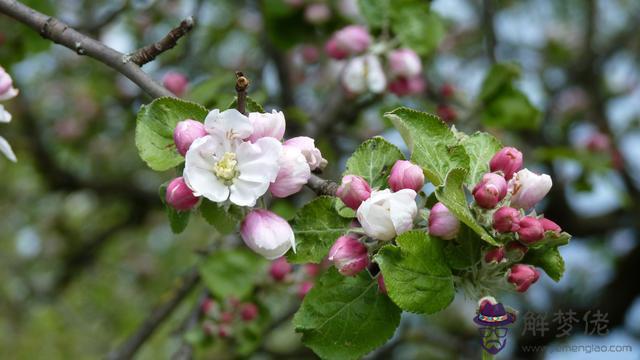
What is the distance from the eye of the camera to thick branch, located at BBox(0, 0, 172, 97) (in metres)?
1.13

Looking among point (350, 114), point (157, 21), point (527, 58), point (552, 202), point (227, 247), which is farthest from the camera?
point (527, 58)

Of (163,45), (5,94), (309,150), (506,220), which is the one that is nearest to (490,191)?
(506,220)

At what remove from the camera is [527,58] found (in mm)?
4375

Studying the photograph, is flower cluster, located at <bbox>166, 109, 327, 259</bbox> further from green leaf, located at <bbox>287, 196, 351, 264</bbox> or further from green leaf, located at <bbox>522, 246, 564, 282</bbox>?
green leaf, located at <bbox>522, 246, 564, 282</bbox>

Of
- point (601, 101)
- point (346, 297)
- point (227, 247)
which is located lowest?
point (601, 101)

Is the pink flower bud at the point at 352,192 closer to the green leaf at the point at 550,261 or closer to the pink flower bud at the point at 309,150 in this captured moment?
the pink flower bud at the point at 309,150

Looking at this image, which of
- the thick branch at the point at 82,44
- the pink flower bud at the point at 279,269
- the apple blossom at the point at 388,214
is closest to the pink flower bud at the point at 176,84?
the pink flower bud at the point at 279,269

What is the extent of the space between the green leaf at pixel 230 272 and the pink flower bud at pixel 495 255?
1110 millimetres

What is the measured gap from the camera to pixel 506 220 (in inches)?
38.8

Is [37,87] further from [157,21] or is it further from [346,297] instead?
[346,297]

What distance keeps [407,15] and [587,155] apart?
41.9 inches

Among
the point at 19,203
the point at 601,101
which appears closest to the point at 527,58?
the point at 601,101

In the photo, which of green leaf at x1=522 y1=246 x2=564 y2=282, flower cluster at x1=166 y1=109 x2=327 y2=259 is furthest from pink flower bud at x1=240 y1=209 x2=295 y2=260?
green leaf at x1=522 y1=246 x2=564 y2=282

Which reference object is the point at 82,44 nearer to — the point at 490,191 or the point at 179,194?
the point at 179,194
